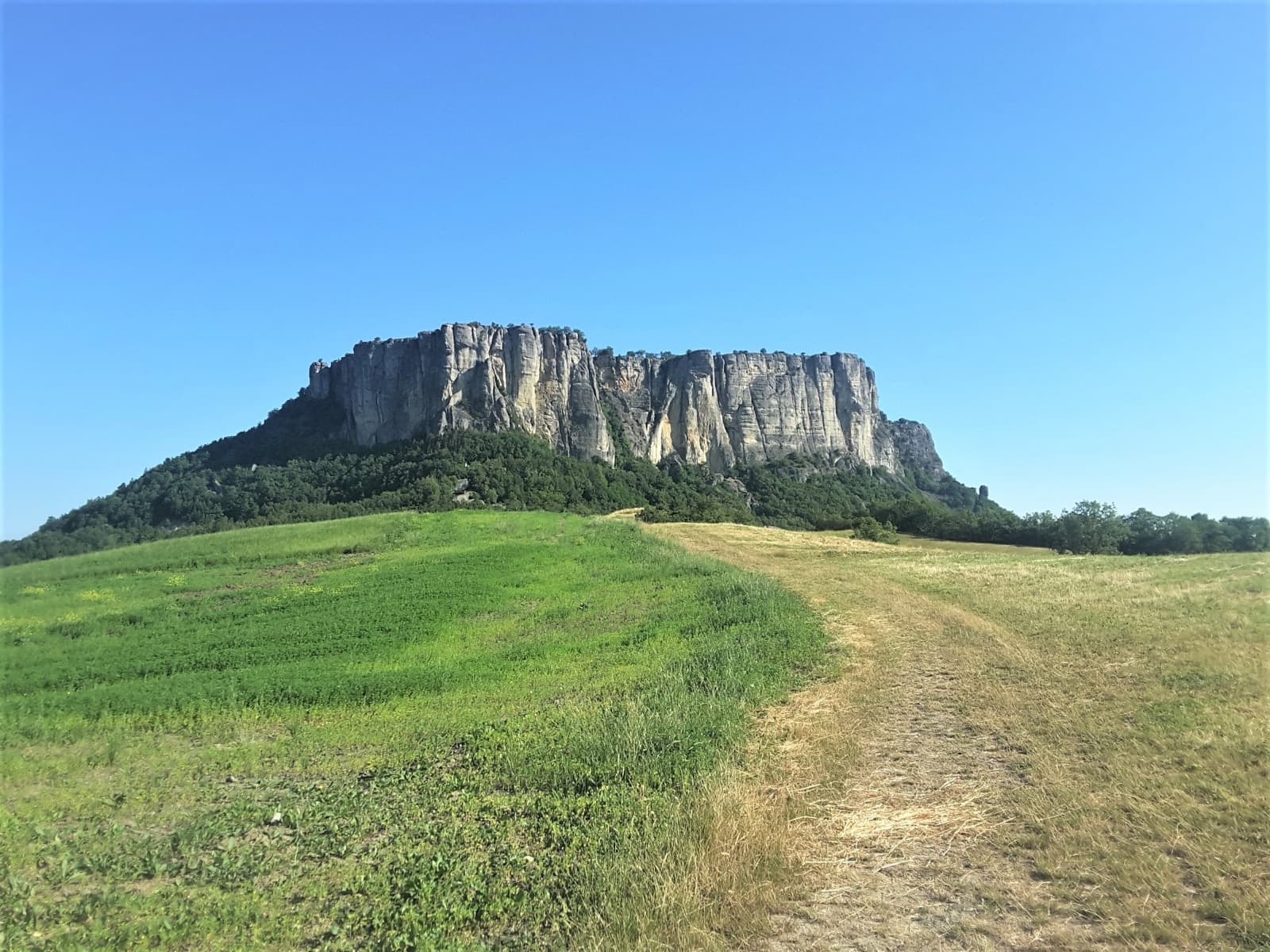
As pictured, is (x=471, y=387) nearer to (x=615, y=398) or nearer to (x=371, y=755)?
(x=615, y=398)

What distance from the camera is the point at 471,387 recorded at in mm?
109500

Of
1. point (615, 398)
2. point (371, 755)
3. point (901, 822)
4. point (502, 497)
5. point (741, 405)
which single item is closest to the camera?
point (901, 822)

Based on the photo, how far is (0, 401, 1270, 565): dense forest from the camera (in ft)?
191

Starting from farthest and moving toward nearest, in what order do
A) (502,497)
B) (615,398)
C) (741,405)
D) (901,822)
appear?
(741,405), (615,398), (502,497), (901,822)

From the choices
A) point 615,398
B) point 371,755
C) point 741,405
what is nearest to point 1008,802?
point 371,755

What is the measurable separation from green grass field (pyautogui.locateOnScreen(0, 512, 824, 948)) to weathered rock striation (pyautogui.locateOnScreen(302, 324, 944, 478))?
87897mm

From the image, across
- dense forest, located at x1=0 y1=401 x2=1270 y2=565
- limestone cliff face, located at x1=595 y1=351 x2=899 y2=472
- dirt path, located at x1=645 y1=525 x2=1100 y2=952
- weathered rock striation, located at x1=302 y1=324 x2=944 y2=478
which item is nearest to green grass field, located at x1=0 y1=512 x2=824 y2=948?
dirt path, located at x1=645 y1=525 x2=1100 y2=952

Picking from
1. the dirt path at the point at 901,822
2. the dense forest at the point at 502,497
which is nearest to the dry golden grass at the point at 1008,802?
the dirt path at the point at 901,822

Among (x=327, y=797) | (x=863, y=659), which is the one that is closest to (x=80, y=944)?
(x=327, y=797)

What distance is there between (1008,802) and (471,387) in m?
108

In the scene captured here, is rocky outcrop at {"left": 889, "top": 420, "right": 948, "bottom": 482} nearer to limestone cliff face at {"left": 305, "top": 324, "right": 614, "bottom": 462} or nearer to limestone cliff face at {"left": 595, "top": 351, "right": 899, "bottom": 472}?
limestone cliff face at {"left": 595, "top": 351, "right": 899, "bottom": 472}

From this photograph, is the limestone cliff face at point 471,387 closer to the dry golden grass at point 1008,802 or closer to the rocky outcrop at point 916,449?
the rocky outcrop at point 916,449

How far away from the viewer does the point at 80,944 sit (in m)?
5.46

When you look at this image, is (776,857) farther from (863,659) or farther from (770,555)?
(770,555)
